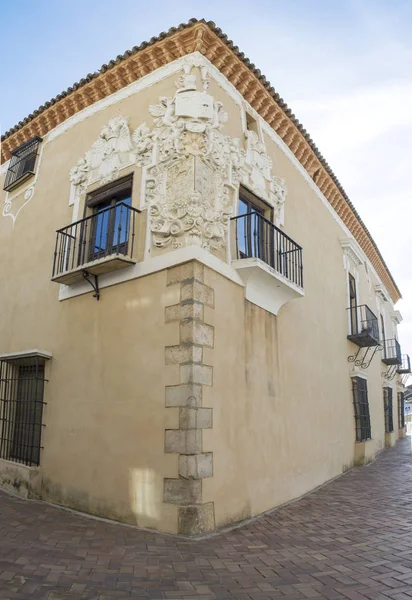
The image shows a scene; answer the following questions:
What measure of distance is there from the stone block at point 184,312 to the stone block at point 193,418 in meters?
1.11

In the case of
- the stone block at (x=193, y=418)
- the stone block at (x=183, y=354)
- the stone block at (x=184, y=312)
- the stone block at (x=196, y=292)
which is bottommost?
the stone block at (x=193, y=418)

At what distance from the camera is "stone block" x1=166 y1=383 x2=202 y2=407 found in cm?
503

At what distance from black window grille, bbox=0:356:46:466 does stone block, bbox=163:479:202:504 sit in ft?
9.22

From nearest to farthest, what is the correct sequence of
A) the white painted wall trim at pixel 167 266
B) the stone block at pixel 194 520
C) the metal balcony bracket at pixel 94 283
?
the stone block at pixel 194 520
the white painted wall trim at pixel 167 266
the metal balcony bracket at pixel 94 283

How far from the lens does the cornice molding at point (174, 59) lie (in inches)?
263

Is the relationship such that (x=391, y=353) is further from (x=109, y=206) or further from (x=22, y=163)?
(x=22, y=163)

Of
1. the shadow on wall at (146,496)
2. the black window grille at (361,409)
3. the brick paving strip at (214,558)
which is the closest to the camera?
the brick paving strip at (214,558)

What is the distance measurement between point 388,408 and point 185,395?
13.7 metres

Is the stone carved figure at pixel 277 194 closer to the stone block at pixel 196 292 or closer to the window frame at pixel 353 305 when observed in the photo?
the stone block at pixel 196 292

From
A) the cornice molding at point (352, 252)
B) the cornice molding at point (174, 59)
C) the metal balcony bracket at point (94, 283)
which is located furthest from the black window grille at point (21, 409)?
the cornice molding at point (352, 252)

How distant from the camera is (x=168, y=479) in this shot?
4.94 m

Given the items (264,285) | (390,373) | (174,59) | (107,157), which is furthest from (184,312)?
(390,373)

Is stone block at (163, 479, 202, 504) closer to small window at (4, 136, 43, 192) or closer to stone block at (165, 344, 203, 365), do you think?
stone block at (165, 344, 203, 365)

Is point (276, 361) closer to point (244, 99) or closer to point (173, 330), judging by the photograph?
point (173, 330)
